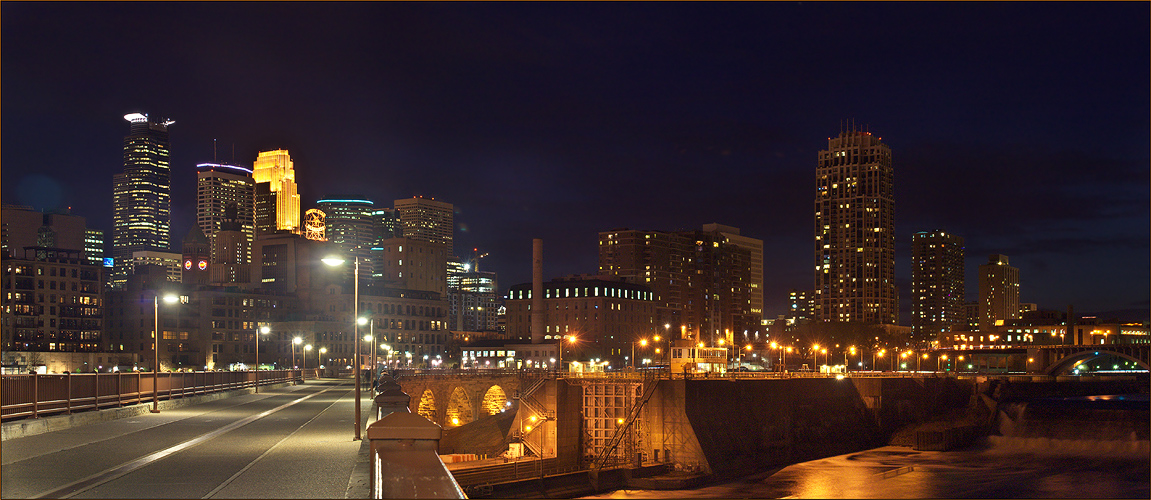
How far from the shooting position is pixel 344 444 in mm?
27531

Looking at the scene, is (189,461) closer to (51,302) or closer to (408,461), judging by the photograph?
(408,461)

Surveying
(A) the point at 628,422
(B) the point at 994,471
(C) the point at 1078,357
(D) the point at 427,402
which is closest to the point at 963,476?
(B) the point at 994,471

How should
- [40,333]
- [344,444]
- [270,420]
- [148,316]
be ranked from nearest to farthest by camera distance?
[344,444] < [270,420] < [40,333] < [148,316]

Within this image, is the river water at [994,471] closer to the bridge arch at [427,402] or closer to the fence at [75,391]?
the fence at [75,391]

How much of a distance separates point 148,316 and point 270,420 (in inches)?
6742

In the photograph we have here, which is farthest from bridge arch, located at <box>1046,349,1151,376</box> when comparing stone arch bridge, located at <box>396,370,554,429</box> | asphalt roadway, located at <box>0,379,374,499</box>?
asphalt roadway, located at <box>0,379,374,499</box>

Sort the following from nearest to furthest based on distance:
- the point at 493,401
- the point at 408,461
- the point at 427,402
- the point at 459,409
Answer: the point at 408,461, the point at 427,402, the point at 459,409, the point at 493,401

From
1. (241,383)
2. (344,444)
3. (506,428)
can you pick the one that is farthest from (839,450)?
(344,444)

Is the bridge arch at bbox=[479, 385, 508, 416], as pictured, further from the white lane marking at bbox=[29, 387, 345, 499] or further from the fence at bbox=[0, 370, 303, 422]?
the white lane marking at bbox=[29, 387, 345, 499]

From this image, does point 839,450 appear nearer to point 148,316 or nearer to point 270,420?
point 270,420

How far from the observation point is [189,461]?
23.2 meters

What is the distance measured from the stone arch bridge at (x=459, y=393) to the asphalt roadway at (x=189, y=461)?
249ft

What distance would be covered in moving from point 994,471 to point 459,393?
59824 millimetres

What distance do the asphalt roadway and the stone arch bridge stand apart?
7583 cm
